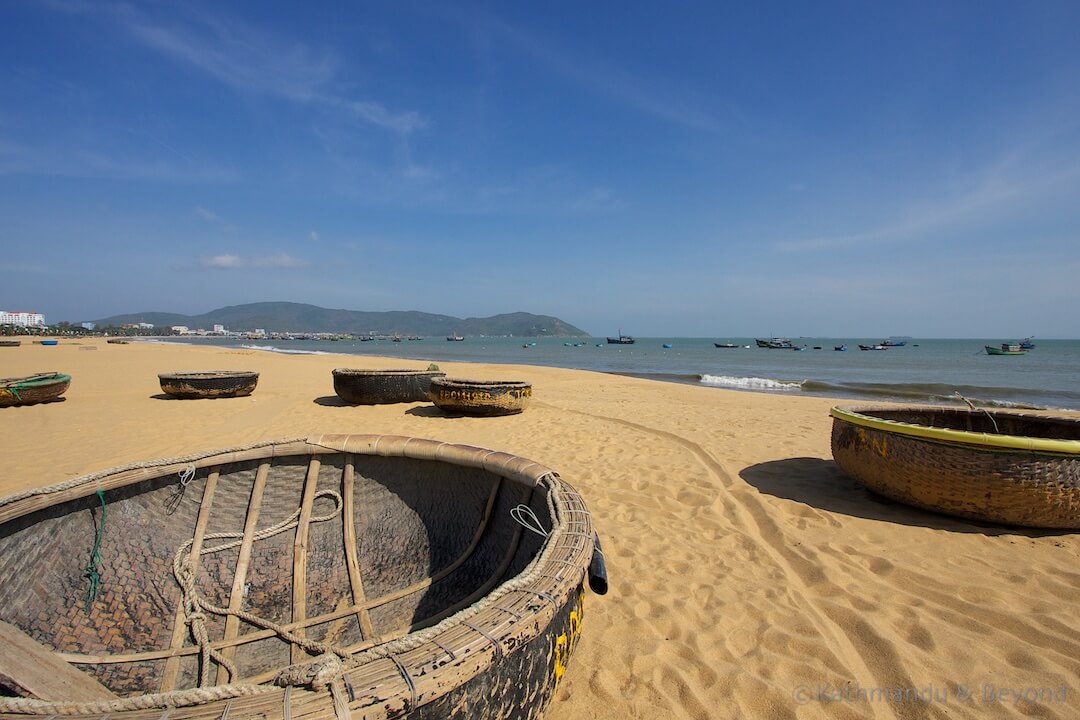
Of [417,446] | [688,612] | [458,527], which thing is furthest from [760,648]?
[417,446]

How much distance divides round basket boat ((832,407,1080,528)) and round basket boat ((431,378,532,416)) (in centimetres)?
509

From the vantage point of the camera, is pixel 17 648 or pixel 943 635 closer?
pixel 17 648

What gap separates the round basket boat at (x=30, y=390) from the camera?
846cm

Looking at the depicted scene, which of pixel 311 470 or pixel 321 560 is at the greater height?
pixel 311 470

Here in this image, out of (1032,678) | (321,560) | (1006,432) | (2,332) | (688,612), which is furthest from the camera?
(2,332)

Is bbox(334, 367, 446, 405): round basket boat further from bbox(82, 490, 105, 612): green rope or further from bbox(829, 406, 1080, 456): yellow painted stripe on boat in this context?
bbox(829, 406, 1080, 456): yellow painted stripe on boat

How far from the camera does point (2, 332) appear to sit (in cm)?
6056

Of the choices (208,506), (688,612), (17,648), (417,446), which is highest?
(417,446)

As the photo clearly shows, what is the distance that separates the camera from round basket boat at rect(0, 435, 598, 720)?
119 centimetres

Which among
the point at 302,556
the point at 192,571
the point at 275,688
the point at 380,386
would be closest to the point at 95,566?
the point at 192,571

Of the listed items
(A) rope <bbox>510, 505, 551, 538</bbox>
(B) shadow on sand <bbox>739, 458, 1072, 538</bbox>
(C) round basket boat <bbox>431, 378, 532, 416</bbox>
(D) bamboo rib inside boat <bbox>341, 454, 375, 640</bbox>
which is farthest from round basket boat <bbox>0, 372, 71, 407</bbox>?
(B) shadow on sand <bbox>739, 458, 1072, 538</bbox>

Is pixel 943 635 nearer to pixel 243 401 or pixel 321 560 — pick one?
pixel 321 560

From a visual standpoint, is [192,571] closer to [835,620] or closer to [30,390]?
[835,620]

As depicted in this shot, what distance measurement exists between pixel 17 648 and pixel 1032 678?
14.4 ft
